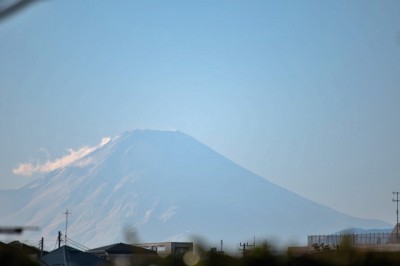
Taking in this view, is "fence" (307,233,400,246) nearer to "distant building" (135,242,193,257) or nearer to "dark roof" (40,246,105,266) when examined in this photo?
"distant building" (135,242,193,257)

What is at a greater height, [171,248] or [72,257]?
[171,248]

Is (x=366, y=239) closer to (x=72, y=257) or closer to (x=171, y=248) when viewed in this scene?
(x=171, y=248)

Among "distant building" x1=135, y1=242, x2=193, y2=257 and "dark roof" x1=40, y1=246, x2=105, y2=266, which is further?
"dark roof" x1=40, y1=246, x2=105, y2=266

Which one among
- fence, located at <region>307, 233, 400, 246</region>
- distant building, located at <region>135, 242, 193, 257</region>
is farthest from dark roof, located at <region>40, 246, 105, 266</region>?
fence, located at <region>307, 233, 400, 246</region>

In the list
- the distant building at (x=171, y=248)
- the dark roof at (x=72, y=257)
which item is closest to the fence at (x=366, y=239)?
the distant building at (x=171, y=248)

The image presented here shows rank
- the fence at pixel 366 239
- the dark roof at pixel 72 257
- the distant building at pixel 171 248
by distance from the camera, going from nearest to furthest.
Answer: the distant building at pixel 171 248
the dark roof at pixel 72 257
the fence at pixel 366 239

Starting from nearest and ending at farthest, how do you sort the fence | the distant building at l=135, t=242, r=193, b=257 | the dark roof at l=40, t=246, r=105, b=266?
the distant building at l=135, t=242, r=193, b=257
the dark roof at l=40, t=246, r=105, b=266
the fence

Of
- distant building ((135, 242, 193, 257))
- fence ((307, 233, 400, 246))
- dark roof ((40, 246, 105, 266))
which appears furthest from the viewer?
fence ((307, 233, 400, 246))

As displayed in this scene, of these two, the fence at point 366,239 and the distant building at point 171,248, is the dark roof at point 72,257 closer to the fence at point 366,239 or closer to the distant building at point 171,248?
the distant building at point 171,248

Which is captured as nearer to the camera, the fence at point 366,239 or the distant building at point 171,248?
the distant building at point 171,248

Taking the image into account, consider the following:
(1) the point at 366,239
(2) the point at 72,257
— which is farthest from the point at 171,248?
(1) the point at 366,239

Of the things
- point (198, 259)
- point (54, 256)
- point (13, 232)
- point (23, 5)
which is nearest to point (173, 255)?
point (198, 259)

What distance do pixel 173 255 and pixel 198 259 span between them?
0.46m

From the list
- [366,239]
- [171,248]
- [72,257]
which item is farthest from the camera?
[366,239]
